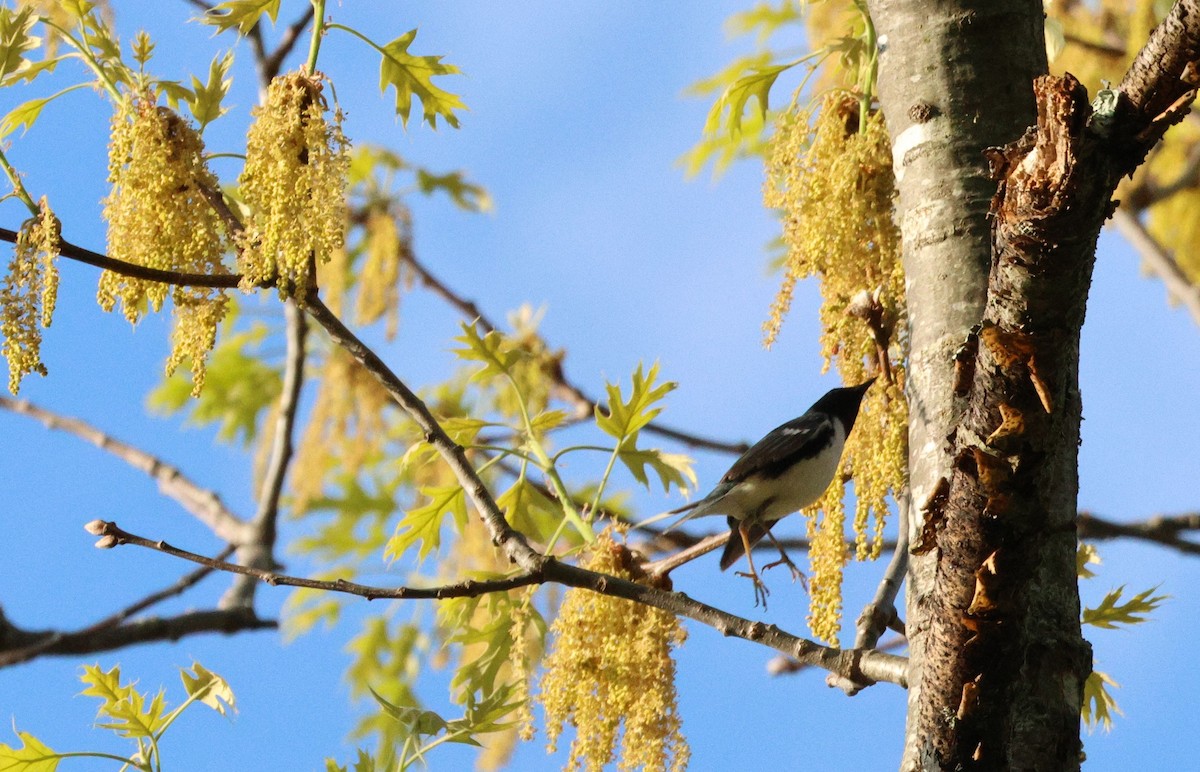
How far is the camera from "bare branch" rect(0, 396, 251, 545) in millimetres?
5500

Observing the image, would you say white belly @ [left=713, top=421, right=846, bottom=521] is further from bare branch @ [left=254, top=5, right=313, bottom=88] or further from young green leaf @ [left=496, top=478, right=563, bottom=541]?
bare branch @ [left=254, top=5, right=313, bottom=88]

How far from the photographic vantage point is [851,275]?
8.77 ft

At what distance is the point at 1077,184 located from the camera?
1.47 m

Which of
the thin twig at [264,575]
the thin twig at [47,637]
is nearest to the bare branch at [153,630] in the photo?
the thin twig at [47,637]

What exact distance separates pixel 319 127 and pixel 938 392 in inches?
51.9

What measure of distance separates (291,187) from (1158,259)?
4.86m

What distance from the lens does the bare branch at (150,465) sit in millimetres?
5500

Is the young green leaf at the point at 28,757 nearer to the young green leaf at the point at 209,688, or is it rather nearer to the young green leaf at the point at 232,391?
the young green leaf at the point at 209,688

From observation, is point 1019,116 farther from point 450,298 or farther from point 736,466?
point 450,298

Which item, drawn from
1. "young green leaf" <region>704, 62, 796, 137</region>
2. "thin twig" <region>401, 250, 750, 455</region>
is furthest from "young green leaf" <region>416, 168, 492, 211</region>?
"young green leaf" <region>704, 62, 796, 137</region>

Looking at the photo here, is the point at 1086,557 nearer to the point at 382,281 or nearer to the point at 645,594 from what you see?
the point at 645,594

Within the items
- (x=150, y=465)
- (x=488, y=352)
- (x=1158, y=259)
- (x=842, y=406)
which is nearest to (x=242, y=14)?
(x=488, y=352)

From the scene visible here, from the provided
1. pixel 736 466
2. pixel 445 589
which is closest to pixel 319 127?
pixel 445 589

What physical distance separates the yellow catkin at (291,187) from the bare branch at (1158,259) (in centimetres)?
438
